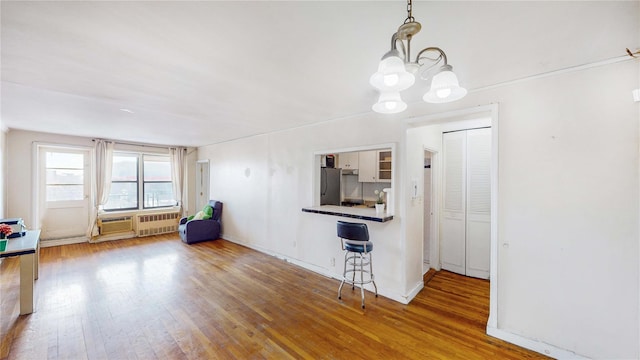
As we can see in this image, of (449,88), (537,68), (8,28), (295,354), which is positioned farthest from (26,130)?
(537,68)

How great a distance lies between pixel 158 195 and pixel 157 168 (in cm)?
77

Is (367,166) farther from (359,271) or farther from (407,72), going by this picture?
(407,72)

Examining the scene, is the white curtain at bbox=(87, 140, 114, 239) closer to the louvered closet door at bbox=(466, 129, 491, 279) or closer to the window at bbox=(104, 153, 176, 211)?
the window at bbox=(104, 153, 176, 211)

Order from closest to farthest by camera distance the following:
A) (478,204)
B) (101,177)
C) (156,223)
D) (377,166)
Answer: (478,204), (377,166), (101,177), (156,223)

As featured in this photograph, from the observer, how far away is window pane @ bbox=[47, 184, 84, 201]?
17.4ft

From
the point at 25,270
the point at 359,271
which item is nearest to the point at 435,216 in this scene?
the point at 359,271

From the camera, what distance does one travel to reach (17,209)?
16.0 ft

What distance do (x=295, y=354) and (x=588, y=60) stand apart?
135 inches

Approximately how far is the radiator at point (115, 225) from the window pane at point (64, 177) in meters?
1.08

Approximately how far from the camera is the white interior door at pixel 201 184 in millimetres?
7409

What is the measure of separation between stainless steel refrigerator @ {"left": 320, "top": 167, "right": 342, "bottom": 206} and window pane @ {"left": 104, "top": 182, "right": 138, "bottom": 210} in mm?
5492

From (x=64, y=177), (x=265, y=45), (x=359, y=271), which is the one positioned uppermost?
(x=265, y=45)

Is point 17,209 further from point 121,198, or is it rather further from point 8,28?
point 8,28

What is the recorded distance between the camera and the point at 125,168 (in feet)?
20.8
